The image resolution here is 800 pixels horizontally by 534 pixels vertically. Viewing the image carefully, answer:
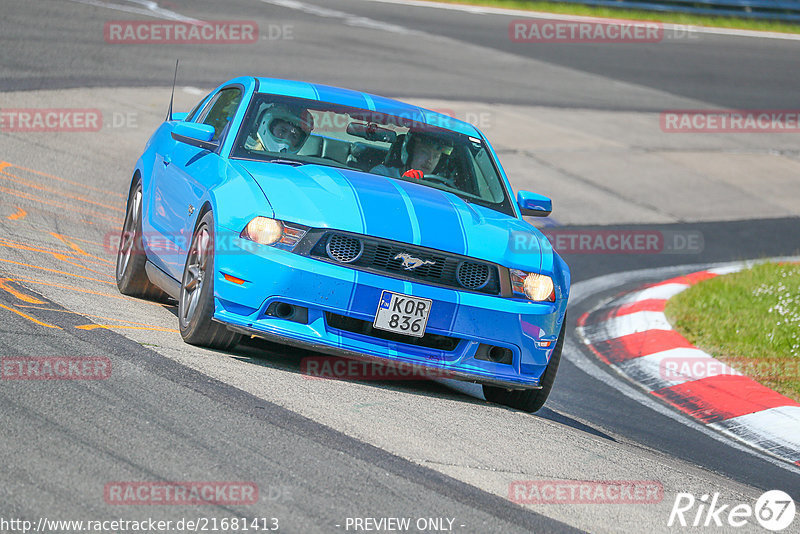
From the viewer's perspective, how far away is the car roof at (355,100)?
686 cm

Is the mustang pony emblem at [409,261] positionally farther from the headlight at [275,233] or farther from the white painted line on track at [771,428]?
the white painted line on track at [771,428]

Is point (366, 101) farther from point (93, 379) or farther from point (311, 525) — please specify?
point (311, 525)

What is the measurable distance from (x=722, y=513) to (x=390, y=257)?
6.27 ft

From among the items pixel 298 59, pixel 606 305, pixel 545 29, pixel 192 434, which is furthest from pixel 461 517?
pixel 545 29

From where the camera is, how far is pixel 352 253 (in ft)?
17.9

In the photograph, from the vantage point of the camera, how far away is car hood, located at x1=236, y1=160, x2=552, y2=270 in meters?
5.50

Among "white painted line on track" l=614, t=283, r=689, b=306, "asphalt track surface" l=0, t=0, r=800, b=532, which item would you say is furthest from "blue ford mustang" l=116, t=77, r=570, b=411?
"white painted line on track" l=614, t=283, r=689, b=306

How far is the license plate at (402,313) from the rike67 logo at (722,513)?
1451mm

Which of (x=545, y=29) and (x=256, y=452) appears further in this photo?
(x=545, y=29)

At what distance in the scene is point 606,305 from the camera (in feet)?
32.9

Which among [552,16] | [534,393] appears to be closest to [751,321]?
[534,393]

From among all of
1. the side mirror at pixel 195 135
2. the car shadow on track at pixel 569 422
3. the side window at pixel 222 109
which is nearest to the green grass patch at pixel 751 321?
the car shadow on track at pixel 569 422

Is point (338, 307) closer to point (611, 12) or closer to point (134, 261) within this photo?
point (134, 261)

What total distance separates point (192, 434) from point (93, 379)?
0.69 m
